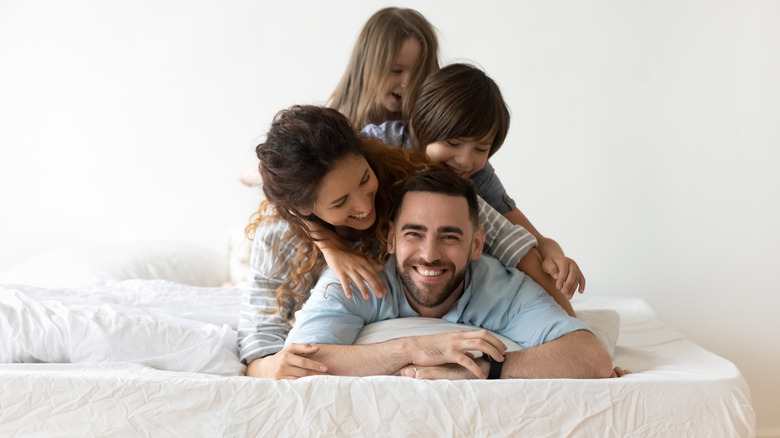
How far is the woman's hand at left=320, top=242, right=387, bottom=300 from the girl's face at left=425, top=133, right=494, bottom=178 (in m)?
0.36

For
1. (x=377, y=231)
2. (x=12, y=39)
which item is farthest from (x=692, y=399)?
(x=12, y=39)

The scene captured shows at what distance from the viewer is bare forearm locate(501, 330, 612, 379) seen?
1554mm

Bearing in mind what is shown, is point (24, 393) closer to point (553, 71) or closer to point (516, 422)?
point (516, 422)

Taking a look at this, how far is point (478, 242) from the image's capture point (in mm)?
1797

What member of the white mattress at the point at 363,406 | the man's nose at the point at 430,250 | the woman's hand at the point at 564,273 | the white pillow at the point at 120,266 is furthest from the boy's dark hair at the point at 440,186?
the white pillow at the point at 120,266

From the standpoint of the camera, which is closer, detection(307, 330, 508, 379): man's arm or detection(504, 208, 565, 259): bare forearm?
detection(307, 330, 508, 379): man's arm

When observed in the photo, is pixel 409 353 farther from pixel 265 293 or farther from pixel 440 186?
pixel 265 293

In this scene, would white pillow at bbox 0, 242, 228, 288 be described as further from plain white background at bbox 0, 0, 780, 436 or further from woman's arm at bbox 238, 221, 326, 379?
woman's arm at bbox 238, 221, 326, 379

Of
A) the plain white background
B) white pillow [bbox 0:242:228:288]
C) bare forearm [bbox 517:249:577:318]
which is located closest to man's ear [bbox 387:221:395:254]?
bare forearm [bbox 517:249:577:318]

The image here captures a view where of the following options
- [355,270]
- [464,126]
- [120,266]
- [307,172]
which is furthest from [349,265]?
[120,266]

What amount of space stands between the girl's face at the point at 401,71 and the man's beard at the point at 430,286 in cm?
75

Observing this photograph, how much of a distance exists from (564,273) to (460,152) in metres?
0.42

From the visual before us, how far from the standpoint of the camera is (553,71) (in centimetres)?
321

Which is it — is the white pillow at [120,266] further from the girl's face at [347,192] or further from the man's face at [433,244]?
the man's face at [433,244]
